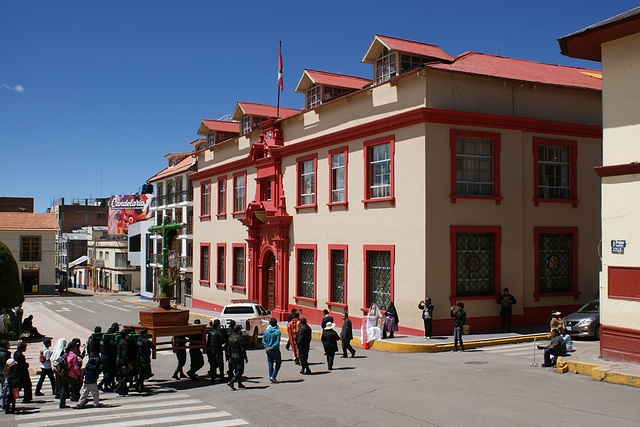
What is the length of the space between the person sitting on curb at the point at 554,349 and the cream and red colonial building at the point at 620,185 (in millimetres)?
1048

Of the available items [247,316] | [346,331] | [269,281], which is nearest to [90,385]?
[346,331]

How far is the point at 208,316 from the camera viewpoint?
3650 cm

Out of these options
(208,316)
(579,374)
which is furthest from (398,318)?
(208,316)

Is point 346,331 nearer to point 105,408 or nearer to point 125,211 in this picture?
point 105,408

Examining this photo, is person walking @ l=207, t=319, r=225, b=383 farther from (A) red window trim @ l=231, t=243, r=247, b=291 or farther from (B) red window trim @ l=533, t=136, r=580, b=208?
(A) red window trim @ l=231, t=243, r=247, b=291

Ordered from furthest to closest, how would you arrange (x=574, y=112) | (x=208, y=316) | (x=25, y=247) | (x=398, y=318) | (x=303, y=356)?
(x=25, y=247), (x=208, y=316), (x=574, y=112), (x=398, y=318), (x=303, y=356)

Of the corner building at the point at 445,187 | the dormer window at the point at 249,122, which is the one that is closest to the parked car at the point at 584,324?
the corner building at the point at 445,187

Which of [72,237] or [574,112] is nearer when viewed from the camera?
[574,112]

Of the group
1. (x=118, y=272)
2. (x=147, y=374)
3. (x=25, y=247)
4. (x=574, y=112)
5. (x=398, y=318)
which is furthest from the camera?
(x=118, y=272)

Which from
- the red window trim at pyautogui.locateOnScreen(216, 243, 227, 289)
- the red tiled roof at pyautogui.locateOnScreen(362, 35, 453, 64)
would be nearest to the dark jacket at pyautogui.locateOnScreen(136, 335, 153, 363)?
the red tiled roof at pyautogui.locateOnScreen(362, 35, 453, 64)

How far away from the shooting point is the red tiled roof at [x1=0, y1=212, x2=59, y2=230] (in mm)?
69312

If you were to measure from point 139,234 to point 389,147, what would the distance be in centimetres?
5201

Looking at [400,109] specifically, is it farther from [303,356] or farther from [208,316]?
[208,316]

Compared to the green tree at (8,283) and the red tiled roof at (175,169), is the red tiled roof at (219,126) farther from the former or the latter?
the green tree at (8,283)
